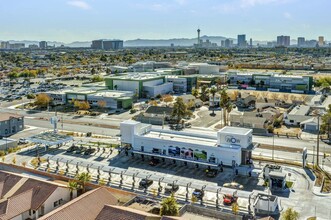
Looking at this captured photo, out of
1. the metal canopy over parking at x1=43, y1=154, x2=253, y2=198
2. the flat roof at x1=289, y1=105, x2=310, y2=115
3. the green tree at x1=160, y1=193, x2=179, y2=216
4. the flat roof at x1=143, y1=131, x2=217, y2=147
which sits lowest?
the metal canopy over parking at x1=43, y1=154, x2=253, y2=198

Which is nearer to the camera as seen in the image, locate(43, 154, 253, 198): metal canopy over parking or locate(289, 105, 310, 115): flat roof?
locate(43, 154, 253, 198): metal canopy over parking

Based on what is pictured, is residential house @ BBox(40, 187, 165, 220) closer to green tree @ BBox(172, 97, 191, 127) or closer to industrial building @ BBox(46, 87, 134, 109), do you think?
green tree @ BBox(172, 97, 191, 127)

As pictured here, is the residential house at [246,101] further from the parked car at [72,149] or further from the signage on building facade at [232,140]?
the parked car at [72,149]

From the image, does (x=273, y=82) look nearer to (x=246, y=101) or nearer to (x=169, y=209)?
(x=246, y=101)

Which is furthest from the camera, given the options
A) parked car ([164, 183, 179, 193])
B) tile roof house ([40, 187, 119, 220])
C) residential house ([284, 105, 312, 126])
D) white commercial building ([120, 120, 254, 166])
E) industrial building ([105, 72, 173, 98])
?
industrial building ([105, 72, 173, 98])

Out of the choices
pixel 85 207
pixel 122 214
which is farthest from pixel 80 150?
pixel 122 214

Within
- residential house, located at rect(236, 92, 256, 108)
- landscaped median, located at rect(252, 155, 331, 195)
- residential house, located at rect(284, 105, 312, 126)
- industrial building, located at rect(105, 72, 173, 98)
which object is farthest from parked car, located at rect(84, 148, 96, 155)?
industrial building, located at rect(105, 72, 173, 98)
